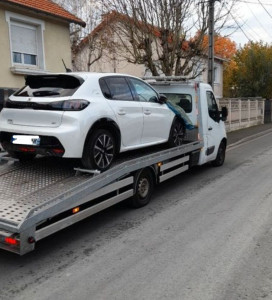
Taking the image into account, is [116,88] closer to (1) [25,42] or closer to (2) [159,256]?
(2) [159,256]

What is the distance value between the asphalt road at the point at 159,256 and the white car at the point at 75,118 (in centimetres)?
107

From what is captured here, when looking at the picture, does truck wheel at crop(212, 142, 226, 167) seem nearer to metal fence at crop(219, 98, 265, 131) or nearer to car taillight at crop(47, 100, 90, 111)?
car taillight at crop(47, 100, 90, 111)

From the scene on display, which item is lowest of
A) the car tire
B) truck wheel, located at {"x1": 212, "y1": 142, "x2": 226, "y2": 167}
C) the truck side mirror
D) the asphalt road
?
the asphalt road

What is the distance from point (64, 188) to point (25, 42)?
798cm

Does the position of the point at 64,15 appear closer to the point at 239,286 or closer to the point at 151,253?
the point at 151,253

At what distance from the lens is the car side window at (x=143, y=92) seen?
249 inches

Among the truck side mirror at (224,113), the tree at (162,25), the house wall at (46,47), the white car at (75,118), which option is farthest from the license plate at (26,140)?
the tree at (162,25)

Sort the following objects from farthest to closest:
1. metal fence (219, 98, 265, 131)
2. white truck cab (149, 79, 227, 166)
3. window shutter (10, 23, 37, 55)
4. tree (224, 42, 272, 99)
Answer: tree (224, 42, 272, 99) → metal fence (219, 98, 265, 131) → window shutter (10, 23, 37, 55) → white truck cab (149, 79, 227, 166)

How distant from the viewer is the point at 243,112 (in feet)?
74.1

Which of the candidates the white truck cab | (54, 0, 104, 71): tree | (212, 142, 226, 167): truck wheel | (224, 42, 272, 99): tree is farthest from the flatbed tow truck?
(224, 42, 272, 99): tree

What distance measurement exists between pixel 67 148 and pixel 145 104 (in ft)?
6.72

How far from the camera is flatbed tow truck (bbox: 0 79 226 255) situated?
3.86 metres

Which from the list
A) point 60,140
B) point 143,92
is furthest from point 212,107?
point 60,140

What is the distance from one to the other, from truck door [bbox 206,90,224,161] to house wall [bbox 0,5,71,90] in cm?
561
